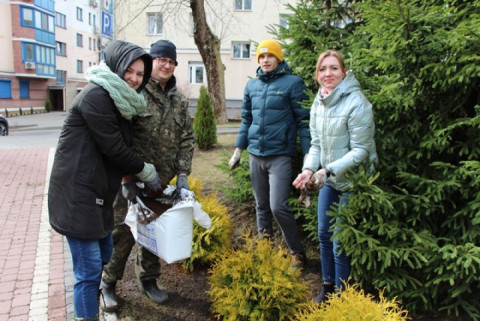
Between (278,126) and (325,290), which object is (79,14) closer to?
(278,126)

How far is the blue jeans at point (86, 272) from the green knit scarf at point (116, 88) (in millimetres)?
842

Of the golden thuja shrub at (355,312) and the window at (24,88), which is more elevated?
the window at (24,88)

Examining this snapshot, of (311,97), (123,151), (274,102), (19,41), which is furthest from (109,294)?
(19,41)

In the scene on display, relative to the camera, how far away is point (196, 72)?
86.8ft

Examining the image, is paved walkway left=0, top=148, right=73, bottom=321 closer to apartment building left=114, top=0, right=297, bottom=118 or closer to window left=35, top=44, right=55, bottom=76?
apartment building left=114, top=0, right=297, bottom=118

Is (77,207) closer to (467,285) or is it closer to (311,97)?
(311,97)

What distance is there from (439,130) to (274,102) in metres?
1.31

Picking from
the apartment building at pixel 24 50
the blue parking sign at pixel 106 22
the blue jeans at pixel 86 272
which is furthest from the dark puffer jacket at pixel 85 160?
the apartment building at pixel 24 50

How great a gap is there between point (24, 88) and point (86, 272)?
3871cm

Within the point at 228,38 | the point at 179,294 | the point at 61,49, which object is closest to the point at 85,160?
the point at 179,294

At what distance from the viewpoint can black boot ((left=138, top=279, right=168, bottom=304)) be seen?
3158 mm

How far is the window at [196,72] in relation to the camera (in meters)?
26.3

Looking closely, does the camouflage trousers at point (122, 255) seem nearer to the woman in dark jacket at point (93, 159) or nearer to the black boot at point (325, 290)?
the woman in dark jacket at point (93, 159)

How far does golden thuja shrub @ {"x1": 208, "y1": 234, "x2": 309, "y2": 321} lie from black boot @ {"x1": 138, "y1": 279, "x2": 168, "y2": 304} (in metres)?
A: 0.57
